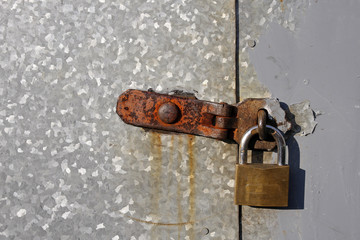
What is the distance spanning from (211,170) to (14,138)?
470 millimetres

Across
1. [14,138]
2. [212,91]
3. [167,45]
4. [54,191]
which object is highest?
[167,45]

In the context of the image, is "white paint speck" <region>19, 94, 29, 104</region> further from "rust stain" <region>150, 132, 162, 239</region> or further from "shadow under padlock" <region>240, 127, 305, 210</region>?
"shadow under padlock" <region>240, 127, 305, 210</region>

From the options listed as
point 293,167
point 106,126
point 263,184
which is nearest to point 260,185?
point 263,184

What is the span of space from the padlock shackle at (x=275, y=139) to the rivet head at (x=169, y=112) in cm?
16

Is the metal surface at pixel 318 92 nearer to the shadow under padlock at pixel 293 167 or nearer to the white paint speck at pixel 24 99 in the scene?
the shadow under padlock at pixel 293 167

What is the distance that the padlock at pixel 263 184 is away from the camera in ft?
2.48

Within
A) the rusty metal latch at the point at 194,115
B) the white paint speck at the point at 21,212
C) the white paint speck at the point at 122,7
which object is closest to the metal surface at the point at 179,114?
the rusty metal latch at the point at 194,115

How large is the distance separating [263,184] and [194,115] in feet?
0.70

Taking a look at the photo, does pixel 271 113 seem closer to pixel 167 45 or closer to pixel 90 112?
pixel 167 45

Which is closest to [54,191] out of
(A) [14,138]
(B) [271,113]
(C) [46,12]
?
(A) [14,138]

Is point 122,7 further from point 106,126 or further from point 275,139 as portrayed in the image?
point 275,139

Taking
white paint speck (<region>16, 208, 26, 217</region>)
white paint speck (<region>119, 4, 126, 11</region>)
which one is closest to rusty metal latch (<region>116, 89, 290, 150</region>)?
white paint speck (<region>119, 4, 126, 11</region>)

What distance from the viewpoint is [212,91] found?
0.81 m

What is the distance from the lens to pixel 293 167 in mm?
809
